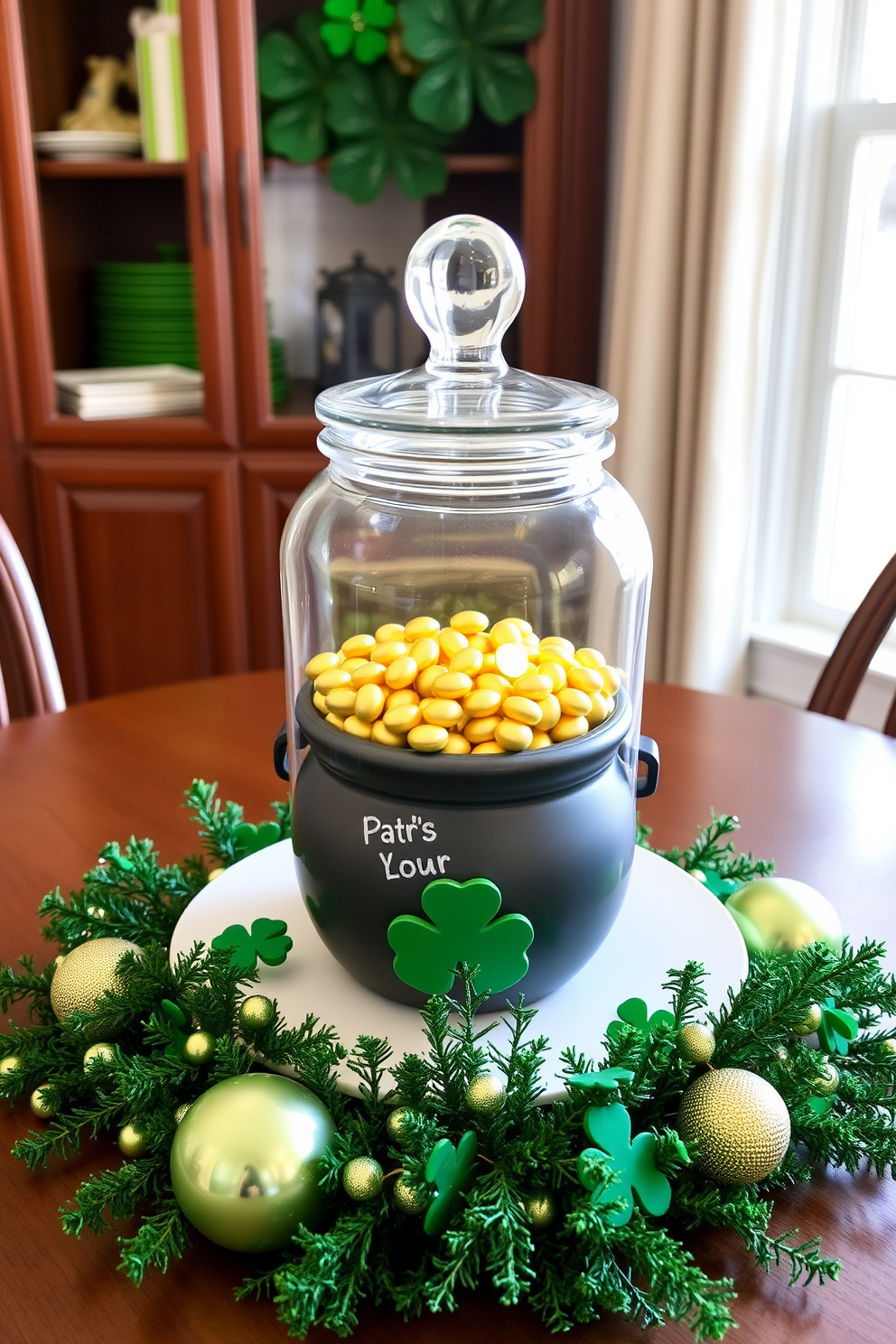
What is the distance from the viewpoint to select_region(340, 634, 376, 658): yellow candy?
2.46ft

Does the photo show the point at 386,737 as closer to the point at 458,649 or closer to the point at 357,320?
the point at 458,649

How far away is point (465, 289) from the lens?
28.5 inches

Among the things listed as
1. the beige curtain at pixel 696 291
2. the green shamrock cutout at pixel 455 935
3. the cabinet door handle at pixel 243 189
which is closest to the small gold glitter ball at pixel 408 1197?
the green shamrock cutout at pixel 455 935

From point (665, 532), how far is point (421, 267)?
1.51 m

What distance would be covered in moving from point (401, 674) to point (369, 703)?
0.02m

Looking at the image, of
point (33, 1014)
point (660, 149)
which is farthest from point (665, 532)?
point (33, 1014)

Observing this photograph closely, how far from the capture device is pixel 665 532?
218cm

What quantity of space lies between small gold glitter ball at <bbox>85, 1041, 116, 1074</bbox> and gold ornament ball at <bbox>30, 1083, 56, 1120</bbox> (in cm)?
3

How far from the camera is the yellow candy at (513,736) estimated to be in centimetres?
65

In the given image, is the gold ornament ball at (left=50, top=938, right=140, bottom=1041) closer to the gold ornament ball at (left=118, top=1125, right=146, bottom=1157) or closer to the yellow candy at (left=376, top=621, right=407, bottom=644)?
the gold ornament ball at (left=118, top=1125, right=146, bottom=1157)

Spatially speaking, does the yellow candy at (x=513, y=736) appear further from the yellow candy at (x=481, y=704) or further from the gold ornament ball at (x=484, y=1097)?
the gold ornament ball at (x=484, y=1097)

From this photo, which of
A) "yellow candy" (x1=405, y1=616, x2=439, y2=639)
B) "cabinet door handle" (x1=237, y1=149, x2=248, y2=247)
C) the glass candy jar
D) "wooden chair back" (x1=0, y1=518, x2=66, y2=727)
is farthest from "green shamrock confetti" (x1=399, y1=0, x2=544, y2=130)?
"yellow candy" (x1=405, y1=616, x2=439, y2=639)

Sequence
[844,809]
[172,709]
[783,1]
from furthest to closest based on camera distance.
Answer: [783,1] < [172,709] < [844,809]

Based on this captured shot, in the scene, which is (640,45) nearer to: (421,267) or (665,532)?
(665,532)
